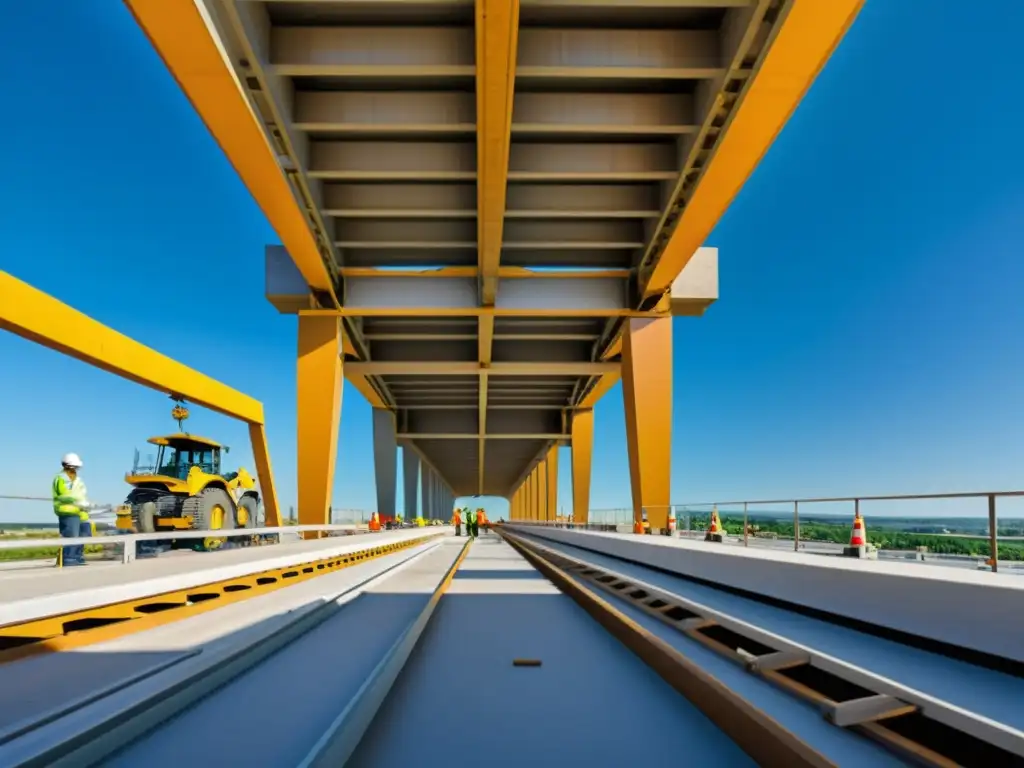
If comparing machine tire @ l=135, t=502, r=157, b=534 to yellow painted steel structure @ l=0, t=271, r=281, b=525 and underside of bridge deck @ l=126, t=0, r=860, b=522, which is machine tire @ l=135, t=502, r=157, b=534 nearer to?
yellow painted steel structure @ l=0, t=271, r=281, b=525

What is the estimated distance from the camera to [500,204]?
696 inches

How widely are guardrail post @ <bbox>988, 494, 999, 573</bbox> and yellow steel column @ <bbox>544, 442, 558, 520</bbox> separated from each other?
50727 millimetres

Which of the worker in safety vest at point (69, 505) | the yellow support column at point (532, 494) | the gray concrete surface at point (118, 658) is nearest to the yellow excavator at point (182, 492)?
the worker in safety vest at point (69, 505)

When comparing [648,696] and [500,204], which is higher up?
[500,204]

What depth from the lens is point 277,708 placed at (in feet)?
13.1

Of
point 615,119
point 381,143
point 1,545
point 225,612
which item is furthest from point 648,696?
point 381,143

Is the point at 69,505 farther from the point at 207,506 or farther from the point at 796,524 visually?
the point at 796,524

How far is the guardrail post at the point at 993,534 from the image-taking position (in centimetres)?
741

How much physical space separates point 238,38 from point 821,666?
12.6m

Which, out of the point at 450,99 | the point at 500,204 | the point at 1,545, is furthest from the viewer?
the point at 500,204

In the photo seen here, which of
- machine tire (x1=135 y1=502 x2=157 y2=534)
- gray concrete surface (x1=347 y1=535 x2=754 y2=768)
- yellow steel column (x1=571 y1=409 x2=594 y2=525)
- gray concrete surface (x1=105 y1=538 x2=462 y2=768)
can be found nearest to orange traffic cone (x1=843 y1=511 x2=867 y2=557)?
gray concrete surface (x1=347 y1=535 x2=754 y2=768)

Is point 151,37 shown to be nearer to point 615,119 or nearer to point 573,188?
point 615,119

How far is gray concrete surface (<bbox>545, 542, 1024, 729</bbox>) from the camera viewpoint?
11.5 feet

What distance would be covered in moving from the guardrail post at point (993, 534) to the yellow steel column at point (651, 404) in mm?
17229
